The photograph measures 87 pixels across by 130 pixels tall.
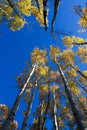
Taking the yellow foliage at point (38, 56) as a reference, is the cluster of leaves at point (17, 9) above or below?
above

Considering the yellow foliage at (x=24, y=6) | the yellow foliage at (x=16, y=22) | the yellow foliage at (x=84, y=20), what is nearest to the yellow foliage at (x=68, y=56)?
the yellow foliage at (x=84, y=20)

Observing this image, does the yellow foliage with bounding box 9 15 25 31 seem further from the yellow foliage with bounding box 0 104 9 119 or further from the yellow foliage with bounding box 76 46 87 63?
the yellow foliage with bounding box 0 104 9 119

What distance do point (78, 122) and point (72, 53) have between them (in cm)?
1404

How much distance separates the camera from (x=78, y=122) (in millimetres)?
6215

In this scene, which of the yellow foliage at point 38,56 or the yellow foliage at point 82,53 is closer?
the yellow foliage at point 82,53

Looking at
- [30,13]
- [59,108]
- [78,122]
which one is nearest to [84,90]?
[59,108]

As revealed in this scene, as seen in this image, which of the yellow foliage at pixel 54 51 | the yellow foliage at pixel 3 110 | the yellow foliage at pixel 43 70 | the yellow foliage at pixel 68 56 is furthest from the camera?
the yellow foliage at pixel 3 110

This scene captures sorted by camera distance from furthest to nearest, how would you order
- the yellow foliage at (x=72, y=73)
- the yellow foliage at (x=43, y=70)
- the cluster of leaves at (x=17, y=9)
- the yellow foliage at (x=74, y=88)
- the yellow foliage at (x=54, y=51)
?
the yellow foliage at (x=54, y=51), the yellow foliage at (x=72, y=73), the yellow foliage at (x=43, y=70), the yellow foliage at (x=74, y=88), the cluster of leaves at (x=17, y=9)

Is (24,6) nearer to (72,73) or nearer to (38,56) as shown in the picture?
(72,73)

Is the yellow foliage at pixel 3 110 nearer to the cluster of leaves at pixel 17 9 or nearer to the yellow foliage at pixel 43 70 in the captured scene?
the yellow foliage at pixel 43 70

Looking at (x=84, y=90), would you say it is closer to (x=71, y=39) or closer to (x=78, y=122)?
(x=71, y=39)

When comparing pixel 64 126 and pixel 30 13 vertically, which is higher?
pixel 30 13

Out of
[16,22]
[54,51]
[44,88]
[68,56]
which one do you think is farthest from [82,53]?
[16,22]

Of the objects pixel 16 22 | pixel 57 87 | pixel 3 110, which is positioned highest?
pixel 16 22
